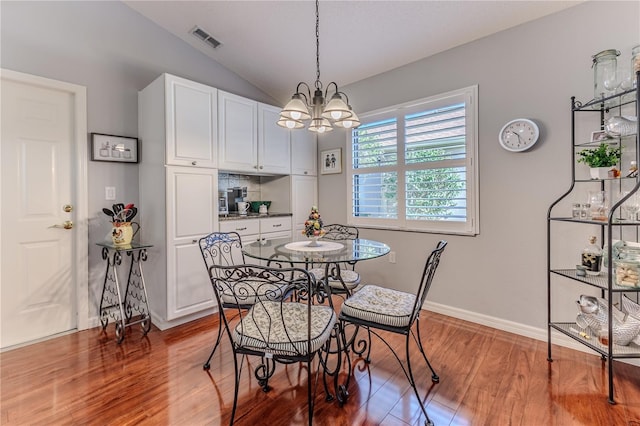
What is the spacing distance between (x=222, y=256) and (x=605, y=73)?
3155 millimetres

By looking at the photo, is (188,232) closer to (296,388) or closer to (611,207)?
(296,388)

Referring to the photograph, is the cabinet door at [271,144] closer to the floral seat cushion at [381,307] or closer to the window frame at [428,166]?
the window frame at [428,166]

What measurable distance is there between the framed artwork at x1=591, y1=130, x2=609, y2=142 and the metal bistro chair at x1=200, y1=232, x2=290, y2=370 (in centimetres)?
255

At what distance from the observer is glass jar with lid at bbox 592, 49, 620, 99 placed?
184 cm

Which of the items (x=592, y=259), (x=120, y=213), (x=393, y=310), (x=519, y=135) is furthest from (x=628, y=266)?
(x=120, y=213)

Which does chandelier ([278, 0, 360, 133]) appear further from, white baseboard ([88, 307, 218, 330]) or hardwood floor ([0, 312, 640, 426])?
white baseboard ([88, 307, 218, 330])

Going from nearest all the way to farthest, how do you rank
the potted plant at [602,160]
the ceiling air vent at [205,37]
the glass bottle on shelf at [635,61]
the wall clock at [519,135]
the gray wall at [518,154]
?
1. the glass bottle on shelf at [635,61]
2. the potted plant at [602,160]
3. the gray wall at [518,154]
4. the wall clock at [519,135]
5. the ceiling air vent at [205,37]

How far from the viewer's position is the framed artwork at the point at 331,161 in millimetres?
3648

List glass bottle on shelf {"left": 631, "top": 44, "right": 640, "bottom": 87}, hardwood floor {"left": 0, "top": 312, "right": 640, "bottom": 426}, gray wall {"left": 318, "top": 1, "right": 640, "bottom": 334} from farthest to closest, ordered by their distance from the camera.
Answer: gray wall {"left": 318, "top": 1, "right": 640, "bottom": 334}, glass bottle on shelf {"left": 631, "top": 44, "right": 640, "bottom": 87}, hardwood floor {"left": 0, "top": 312, "right": 640, "bottom": 426}

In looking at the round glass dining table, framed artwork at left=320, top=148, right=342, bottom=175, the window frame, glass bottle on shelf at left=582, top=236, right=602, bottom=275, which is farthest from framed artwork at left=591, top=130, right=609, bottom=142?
framed artwork at left=320, top=148, right=342, bottom=175

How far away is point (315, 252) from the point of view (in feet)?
6.53

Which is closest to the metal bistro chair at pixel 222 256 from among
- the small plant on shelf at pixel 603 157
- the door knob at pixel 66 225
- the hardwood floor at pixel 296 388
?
the hardwood floor at pixel 296 388

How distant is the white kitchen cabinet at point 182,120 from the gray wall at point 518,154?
79.8 inches

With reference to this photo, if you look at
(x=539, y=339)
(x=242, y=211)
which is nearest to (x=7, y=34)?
(x=242, y=211)
